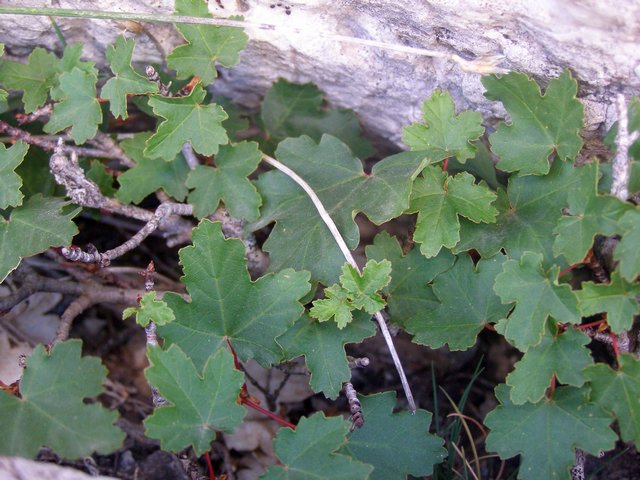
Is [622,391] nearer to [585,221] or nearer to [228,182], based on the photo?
[585,221]

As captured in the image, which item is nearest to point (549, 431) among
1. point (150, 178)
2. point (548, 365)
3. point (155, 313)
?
point (548, 365)

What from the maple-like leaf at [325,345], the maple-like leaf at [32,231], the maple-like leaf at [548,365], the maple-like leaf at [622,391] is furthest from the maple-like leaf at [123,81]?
the maple-like leaf at [622,391]

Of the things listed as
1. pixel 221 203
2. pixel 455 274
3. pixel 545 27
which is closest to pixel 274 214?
pixel 221 203

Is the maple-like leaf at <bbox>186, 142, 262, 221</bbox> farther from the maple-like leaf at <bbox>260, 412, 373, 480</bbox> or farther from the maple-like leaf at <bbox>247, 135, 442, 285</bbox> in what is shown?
the maple-like leaf at <bbox>260, 412, 373, 480</bbox>

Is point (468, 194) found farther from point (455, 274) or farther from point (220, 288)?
point (220, 288)

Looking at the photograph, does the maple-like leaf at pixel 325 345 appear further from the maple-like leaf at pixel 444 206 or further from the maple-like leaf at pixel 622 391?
the maple-like leaf at pixel 622 391
